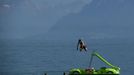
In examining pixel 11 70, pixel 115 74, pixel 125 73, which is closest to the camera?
pixel 115 74

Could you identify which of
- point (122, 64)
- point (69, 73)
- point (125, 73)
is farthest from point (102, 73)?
point (122, 64)

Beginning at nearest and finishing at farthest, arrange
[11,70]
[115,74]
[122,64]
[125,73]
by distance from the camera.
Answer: [115,74], [125,73], [11,70], [122,64]

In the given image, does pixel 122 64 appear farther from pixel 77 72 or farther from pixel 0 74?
pixel 77 72

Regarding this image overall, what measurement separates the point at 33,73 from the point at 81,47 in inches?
4457

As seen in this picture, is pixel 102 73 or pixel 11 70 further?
pixel 11 70

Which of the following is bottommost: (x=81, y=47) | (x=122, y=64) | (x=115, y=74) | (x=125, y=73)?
(x=115, y=74)

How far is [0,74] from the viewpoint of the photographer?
16000 cm

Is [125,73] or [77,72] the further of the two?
[125,73]

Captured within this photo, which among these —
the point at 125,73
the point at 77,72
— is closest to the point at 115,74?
the point at 77,72

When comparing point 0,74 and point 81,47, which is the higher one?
point 0,74

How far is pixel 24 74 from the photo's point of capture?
16388 centimetres

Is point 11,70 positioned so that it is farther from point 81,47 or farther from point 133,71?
point 81,47

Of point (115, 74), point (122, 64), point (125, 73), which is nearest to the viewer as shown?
point (115, 74)

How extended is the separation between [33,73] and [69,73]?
113047 millimetres
